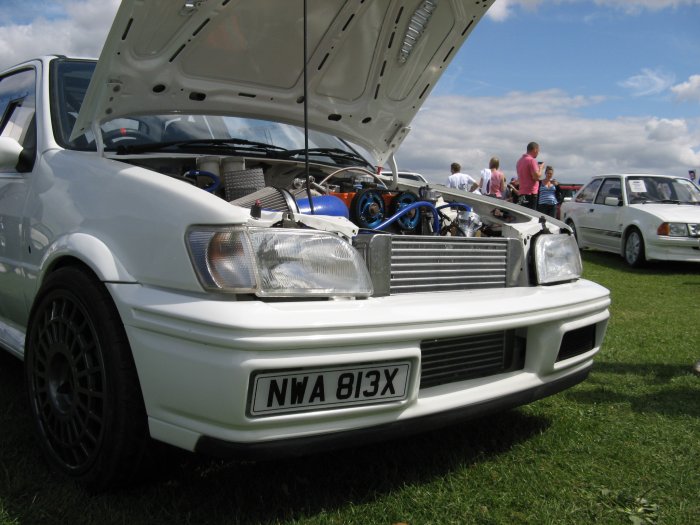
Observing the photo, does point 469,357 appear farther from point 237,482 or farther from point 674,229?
point 674,229

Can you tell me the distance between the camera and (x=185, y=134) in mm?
3168

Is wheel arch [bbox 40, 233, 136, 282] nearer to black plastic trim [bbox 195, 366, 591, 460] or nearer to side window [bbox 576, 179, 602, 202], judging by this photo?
black plastic trim [bbox 195, 366, 591, 460]

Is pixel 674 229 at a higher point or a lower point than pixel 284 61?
lower

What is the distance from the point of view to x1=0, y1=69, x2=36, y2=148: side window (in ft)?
9.44

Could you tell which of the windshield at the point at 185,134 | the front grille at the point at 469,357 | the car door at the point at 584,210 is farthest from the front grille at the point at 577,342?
the car door at the point at 584,210

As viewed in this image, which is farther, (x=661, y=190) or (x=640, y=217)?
(x=661, y=190)

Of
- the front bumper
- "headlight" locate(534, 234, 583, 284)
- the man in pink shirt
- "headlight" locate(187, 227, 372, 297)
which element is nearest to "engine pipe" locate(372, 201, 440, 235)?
"headlight" locate(534, 234, 583, 284)

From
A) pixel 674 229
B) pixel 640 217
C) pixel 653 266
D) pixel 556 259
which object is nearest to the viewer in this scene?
pixel 556 259

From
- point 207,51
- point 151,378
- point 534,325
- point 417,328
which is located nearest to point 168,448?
point 151,378

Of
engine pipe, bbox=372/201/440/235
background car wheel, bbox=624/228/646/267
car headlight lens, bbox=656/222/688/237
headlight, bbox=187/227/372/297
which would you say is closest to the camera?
headlight, bbox=187/227/372/297

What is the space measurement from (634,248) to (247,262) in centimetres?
841

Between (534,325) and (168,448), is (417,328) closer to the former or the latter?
(534,325)

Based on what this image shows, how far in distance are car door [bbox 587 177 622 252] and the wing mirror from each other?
8.61 m

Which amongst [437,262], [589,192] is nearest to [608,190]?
[589,192]
